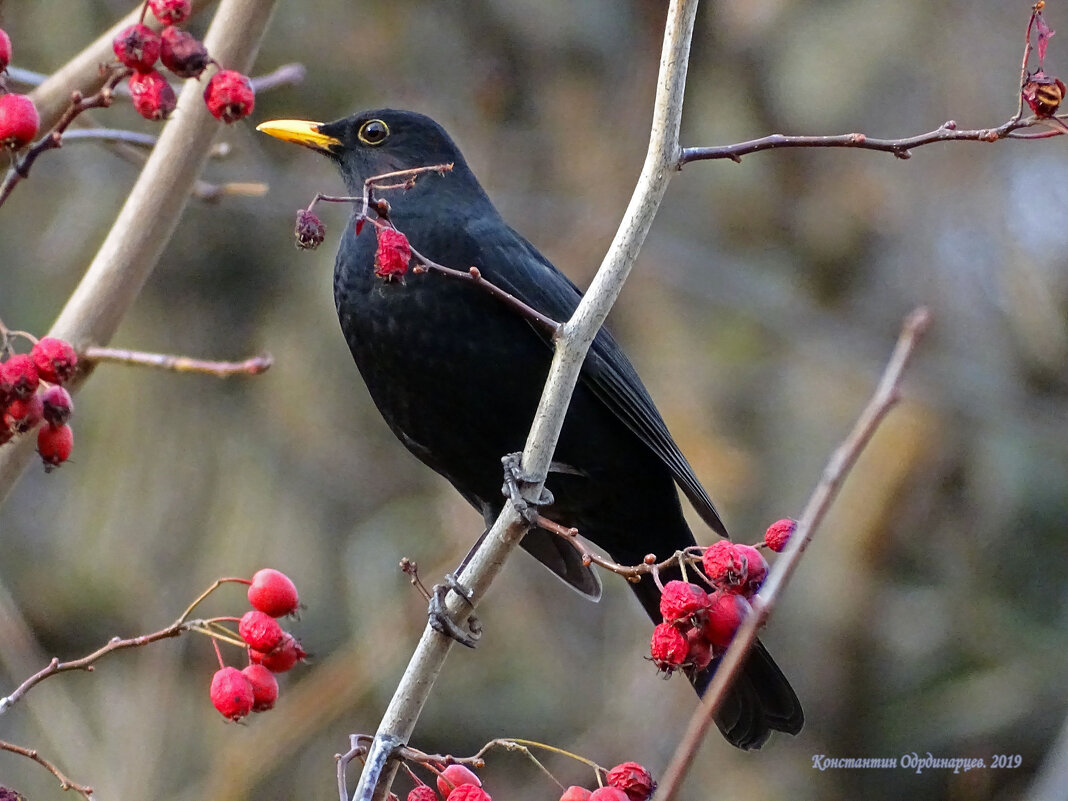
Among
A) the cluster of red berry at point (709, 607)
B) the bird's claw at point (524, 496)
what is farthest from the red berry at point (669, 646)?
the bird's claw at point (524, 496)

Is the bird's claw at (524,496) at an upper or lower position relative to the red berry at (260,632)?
upper

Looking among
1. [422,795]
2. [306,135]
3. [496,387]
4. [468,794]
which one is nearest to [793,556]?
[468,794]

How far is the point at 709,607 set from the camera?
6.35 feet

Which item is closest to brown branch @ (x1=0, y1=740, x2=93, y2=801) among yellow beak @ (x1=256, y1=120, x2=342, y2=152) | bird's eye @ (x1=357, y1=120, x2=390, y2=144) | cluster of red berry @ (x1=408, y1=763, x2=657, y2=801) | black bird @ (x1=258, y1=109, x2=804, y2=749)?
cluster of red berry @ (x1=408, y1=763, x2=657, y2=801)

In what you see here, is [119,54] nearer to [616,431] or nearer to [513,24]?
[616,431]

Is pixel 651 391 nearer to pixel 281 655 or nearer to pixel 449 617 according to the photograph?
pixel 449 617

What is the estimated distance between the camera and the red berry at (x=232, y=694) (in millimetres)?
1966

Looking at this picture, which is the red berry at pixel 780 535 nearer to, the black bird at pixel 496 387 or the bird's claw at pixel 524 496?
the bird's claw at pixel 524 496

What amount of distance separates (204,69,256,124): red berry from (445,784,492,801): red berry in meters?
1.05

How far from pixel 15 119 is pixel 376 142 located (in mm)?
1892

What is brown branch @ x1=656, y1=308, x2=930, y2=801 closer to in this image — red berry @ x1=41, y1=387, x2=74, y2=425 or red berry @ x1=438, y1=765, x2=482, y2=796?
red berry @ x1=438, y1=765, x2=482, y2=796

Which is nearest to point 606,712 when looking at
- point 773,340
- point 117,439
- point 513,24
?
point 773,340

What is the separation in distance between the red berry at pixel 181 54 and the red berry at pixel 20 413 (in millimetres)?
509

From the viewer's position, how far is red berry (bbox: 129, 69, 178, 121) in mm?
1798
